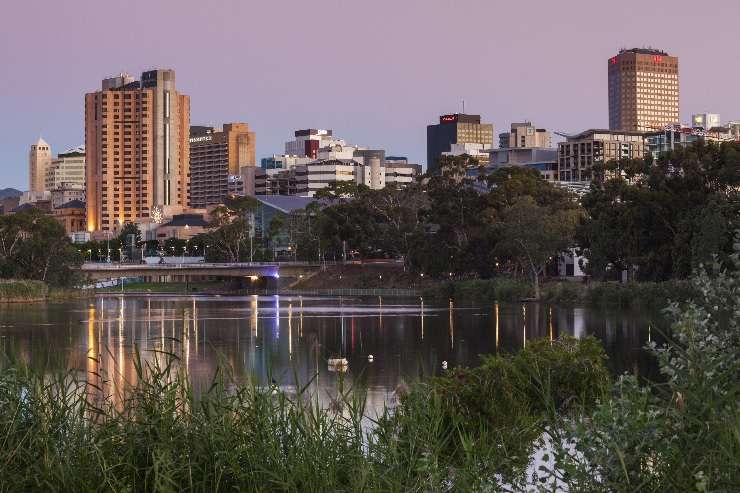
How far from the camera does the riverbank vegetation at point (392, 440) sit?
32.0ft

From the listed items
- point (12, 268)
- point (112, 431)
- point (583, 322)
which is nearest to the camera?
point (112, 431)

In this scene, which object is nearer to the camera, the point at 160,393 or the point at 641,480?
the point at 641,480

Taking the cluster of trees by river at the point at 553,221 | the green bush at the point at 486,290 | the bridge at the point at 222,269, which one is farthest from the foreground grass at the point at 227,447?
the bridge at the point at 222,269

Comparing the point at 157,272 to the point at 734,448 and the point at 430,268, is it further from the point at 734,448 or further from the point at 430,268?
the point at 734,448

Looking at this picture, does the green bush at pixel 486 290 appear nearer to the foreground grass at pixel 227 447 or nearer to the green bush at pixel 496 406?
the green bush at pixel 496 406

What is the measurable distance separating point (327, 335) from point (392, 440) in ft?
150

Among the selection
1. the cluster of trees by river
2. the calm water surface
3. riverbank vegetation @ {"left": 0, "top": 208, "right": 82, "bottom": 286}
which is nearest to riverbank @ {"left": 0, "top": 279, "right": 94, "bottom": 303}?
riverbank vegetation @ {"left": 0, "top": 208, "right": 82, "bottom": 286}

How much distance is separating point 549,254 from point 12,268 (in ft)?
174

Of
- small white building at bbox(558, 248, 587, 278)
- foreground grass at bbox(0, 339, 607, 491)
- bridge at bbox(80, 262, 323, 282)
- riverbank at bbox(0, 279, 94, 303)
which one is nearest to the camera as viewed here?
foreground grass at bbox(0, 339, 607, 491)

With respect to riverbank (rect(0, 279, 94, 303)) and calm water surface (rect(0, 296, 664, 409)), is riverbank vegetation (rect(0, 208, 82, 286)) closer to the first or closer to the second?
riverbank (rect(0, 279, 94, 303))

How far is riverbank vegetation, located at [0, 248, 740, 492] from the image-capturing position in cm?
974

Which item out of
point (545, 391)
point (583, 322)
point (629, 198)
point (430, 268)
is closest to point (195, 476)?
point (545, 391)

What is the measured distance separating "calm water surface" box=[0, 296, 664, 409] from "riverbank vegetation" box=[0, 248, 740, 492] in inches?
560

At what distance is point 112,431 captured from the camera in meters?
12.9
